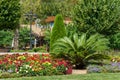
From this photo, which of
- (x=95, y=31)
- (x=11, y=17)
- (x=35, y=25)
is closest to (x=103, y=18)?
(x=95, y=31)

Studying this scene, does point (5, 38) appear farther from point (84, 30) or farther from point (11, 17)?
point (11, 17)

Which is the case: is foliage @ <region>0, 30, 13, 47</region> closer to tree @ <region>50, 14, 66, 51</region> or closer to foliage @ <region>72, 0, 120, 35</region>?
foliage @ <region>72, 0, 120, 35</region>

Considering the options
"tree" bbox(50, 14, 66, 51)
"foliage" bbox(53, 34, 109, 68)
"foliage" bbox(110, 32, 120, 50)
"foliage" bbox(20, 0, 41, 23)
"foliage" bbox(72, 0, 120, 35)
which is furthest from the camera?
"foliage" bbox(20, 0, 41, 23)

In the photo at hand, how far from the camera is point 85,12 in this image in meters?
26.4

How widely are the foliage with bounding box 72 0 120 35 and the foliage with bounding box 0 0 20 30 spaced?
652 centimetres

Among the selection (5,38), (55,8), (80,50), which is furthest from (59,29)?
(55,8)

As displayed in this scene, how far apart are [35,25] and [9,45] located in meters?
9.92

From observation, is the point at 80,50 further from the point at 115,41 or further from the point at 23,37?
the point at 23,37

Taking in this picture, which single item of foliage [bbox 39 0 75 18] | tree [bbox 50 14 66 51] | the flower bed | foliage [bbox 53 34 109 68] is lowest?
the flower bed

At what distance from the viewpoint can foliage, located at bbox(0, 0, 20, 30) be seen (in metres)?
20.9

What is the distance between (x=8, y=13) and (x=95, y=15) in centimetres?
827

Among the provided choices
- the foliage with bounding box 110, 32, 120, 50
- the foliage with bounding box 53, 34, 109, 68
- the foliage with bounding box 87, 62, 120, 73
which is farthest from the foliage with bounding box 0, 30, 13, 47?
the foliage with bounding box 87, 62, 120, 73

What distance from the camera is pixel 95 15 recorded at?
27.0 m

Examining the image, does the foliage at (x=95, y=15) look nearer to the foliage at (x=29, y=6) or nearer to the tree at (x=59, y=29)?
the tree at (x=59, y=29)
